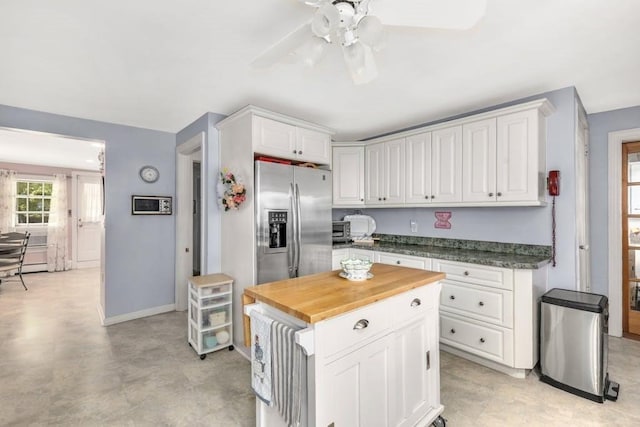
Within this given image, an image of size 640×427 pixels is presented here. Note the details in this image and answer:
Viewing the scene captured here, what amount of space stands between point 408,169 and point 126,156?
3511 millimetres

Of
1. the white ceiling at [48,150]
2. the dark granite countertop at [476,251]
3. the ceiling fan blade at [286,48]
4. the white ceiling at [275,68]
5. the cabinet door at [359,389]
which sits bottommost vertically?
the cabinet door at [359,389]

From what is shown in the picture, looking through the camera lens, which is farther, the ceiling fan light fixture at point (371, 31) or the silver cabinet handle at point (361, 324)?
the silver cabinet handle at point (361, 324)

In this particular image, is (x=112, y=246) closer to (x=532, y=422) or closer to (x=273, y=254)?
(x=273, y=254)

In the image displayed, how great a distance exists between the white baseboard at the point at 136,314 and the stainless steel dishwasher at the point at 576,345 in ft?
13.8

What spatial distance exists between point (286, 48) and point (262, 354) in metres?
1.56

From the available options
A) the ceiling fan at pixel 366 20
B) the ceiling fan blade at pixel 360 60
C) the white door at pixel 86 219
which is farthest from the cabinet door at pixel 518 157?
the white door at pixel 86 219

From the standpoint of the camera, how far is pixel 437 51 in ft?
6.66

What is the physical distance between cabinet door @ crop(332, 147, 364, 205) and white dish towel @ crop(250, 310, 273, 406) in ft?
9.10

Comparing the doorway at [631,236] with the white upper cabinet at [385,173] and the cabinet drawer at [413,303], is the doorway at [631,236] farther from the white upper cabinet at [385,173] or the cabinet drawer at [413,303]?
the cabinet drawer at [413,303]

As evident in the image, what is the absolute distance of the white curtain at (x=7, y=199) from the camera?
6.20m

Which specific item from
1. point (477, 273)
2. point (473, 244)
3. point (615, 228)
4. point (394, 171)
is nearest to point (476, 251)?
point (473, 244)

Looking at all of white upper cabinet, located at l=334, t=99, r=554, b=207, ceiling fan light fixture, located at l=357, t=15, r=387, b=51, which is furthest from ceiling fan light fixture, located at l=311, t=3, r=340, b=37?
white upper cabinet, located at l=334, t=99, r=554, b=207

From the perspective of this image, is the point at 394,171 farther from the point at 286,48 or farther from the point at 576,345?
the point at 286,48

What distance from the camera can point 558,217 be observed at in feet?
8.94
